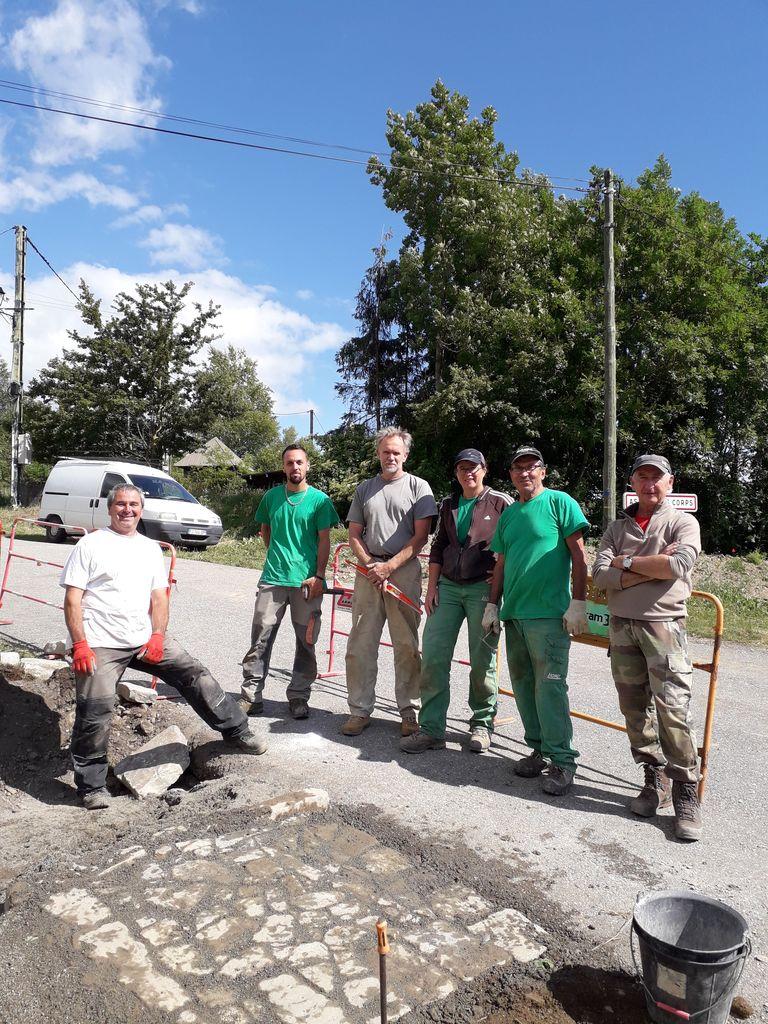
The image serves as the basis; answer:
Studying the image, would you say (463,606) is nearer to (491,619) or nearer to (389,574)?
(491,619)

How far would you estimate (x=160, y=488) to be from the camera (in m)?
16.6

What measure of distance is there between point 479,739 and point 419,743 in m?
0.42

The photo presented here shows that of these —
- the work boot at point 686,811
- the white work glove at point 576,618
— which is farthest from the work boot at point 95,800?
the work boot at point 686,811

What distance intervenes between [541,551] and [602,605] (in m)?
0.66

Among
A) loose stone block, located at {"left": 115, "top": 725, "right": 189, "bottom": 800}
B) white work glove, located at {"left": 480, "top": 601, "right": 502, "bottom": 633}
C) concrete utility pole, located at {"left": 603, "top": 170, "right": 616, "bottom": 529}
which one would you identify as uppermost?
concrete utility pole, located at {"left": 603, "top": 170, "right": 616, "bottom": 529}

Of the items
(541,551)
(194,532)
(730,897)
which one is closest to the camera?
(730,897)

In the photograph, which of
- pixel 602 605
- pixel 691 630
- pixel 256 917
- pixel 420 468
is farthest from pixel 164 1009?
pixel 420 468

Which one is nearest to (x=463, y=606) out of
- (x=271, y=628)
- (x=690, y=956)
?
(x=271, y=628)

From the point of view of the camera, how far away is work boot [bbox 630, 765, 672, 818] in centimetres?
407

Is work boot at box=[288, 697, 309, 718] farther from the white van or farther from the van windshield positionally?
the van windshield

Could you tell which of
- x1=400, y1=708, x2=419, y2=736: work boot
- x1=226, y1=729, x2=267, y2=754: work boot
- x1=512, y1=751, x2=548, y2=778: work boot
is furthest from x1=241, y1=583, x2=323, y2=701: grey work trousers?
x1=512, y1=751, x2=548, y2=778: work boot

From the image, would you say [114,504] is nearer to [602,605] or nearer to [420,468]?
[602,605]

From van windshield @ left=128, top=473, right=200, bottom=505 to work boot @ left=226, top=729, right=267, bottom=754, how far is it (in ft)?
39.7

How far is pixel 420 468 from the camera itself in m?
22.1
